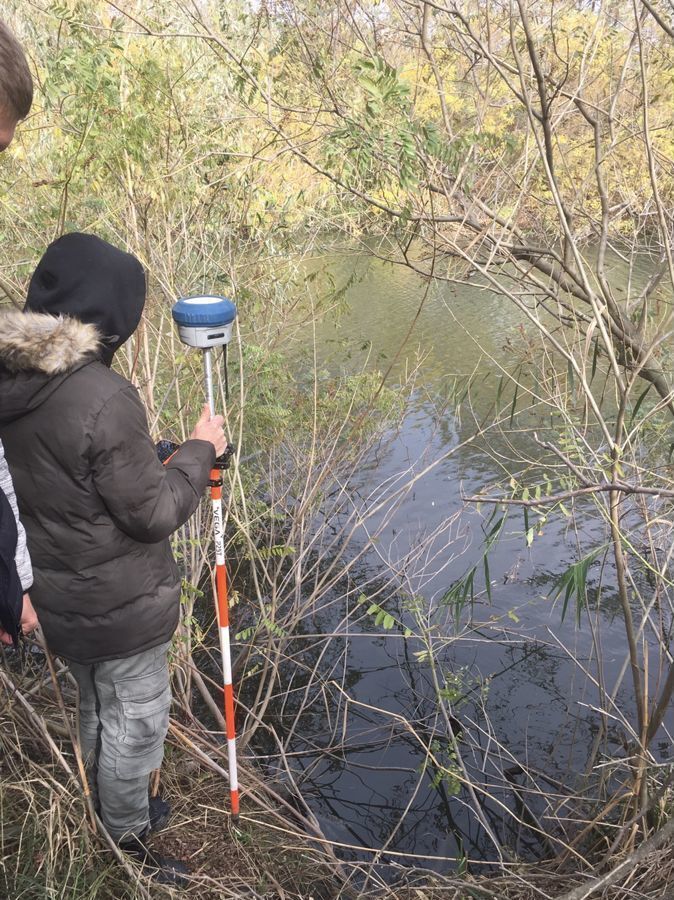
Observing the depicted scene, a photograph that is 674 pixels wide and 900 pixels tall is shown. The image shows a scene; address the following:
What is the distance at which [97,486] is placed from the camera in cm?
186

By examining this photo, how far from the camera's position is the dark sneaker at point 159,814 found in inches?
105

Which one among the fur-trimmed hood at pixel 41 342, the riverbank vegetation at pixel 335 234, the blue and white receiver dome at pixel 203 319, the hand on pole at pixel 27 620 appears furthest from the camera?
the riverbank vegetation at pixel 335 234

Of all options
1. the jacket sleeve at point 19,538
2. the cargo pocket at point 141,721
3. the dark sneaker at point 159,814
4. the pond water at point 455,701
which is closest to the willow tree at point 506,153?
the pond water at point 455,701

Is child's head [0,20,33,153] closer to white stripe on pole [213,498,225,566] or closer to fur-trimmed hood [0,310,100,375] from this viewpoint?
fur-trimmed hood [0,310,100,375]

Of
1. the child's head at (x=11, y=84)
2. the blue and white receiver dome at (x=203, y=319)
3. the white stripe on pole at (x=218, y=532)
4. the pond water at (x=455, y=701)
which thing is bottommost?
the pond water at (x=455, y=701)

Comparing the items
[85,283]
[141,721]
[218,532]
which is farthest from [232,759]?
[85,283]

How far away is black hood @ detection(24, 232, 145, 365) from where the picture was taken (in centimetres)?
185

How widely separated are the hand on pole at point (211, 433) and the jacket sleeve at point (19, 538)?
1.92ft

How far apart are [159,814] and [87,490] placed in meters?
1.52

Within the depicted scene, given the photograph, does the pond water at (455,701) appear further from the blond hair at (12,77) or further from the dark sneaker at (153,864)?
the blond hair at (12,77)

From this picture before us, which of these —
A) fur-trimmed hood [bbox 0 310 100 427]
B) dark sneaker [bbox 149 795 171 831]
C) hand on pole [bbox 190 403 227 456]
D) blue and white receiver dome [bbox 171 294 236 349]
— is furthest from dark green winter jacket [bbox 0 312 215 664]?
dark sneaker [bbox 149 795 171 831]

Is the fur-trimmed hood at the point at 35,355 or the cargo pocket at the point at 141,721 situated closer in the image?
the fur-trimmed hood at the point at 35,355

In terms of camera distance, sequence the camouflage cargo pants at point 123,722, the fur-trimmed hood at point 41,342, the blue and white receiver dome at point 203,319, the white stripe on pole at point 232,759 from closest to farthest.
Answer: the fur-trimmed hood at point 41,342
the camouflage cargo pants at point 123,722
the blue and white receiver dome at point 203,319
the white stripe on pole at point 232,759

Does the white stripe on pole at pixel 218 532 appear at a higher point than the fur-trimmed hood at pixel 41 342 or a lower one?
lower
